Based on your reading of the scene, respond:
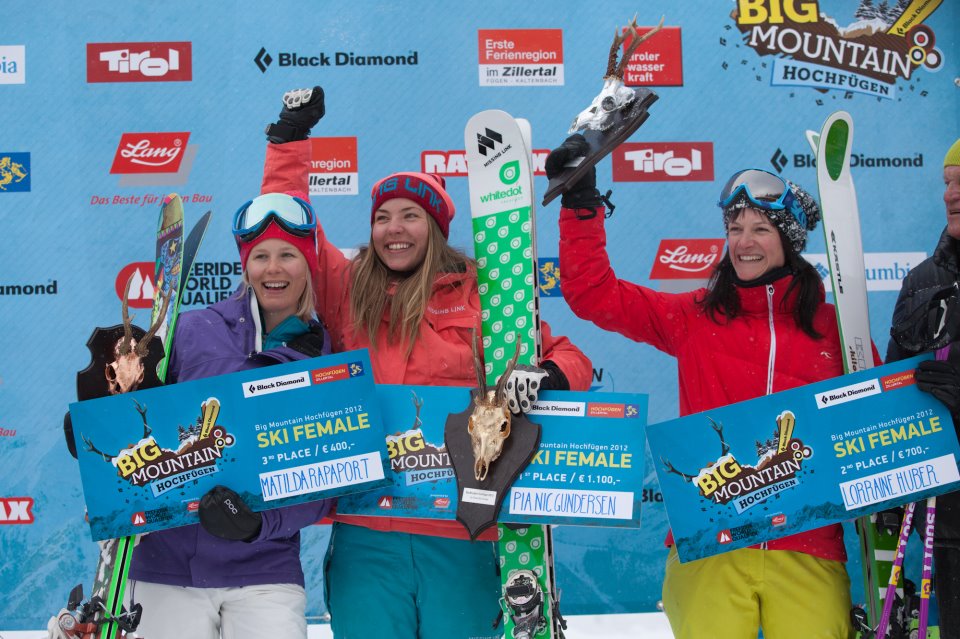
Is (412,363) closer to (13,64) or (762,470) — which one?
(762,470)

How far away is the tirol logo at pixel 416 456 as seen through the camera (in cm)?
224

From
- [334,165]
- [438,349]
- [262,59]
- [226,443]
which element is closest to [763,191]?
[438,349]

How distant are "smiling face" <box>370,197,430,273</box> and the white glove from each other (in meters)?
0.49

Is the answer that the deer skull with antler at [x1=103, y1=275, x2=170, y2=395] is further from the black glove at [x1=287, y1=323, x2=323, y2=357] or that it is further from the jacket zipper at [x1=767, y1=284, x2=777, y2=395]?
the jacket zipper at [x1=767, y1=284, x2=777, y2=395]

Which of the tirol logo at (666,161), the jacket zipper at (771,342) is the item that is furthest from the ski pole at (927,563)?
the tirol logo at (666,161)

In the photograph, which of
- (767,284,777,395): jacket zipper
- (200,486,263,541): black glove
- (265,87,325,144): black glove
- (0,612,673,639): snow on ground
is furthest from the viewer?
(0,612,673,639): snow on ground

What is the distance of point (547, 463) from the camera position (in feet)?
7.21

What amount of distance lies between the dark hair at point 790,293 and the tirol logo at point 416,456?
85 cm

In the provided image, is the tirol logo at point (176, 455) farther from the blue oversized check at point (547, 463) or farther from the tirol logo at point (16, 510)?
the tirol logo at point (16, 510)

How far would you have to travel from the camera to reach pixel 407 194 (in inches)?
98.1

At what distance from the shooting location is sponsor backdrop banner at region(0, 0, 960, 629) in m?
4.12

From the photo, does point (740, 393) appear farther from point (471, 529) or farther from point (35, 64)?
point (35, 64)

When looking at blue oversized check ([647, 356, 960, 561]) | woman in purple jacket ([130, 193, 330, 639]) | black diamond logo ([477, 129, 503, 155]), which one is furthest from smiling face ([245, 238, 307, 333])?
blue oversized check ([647, 356, 960, 561])

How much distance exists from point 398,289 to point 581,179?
58 cm
